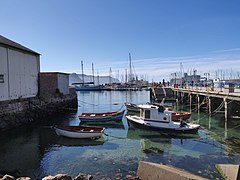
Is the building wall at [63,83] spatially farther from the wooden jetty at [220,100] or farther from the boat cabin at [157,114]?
the wooden jetty at [220,100]

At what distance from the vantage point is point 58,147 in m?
18.4

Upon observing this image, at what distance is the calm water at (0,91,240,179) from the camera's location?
13500 millimetres

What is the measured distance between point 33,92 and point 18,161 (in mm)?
19424

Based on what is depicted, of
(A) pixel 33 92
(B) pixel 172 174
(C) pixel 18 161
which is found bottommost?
(C) pixel 18 161

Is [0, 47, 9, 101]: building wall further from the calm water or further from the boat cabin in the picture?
the boat cabin

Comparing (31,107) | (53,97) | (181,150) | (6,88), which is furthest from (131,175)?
(53,97)

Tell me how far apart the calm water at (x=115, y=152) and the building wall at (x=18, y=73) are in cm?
561

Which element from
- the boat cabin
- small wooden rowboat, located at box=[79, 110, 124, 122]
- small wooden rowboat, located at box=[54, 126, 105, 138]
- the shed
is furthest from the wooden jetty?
the shed

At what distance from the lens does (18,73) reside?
95.3ft

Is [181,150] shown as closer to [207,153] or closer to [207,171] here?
[207,153]

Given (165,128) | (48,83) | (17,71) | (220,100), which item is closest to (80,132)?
(165,128)

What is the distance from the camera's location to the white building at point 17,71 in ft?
84.6

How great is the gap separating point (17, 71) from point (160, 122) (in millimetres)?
18434

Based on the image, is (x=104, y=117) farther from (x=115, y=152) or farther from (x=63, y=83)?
(x=63, y=83)
